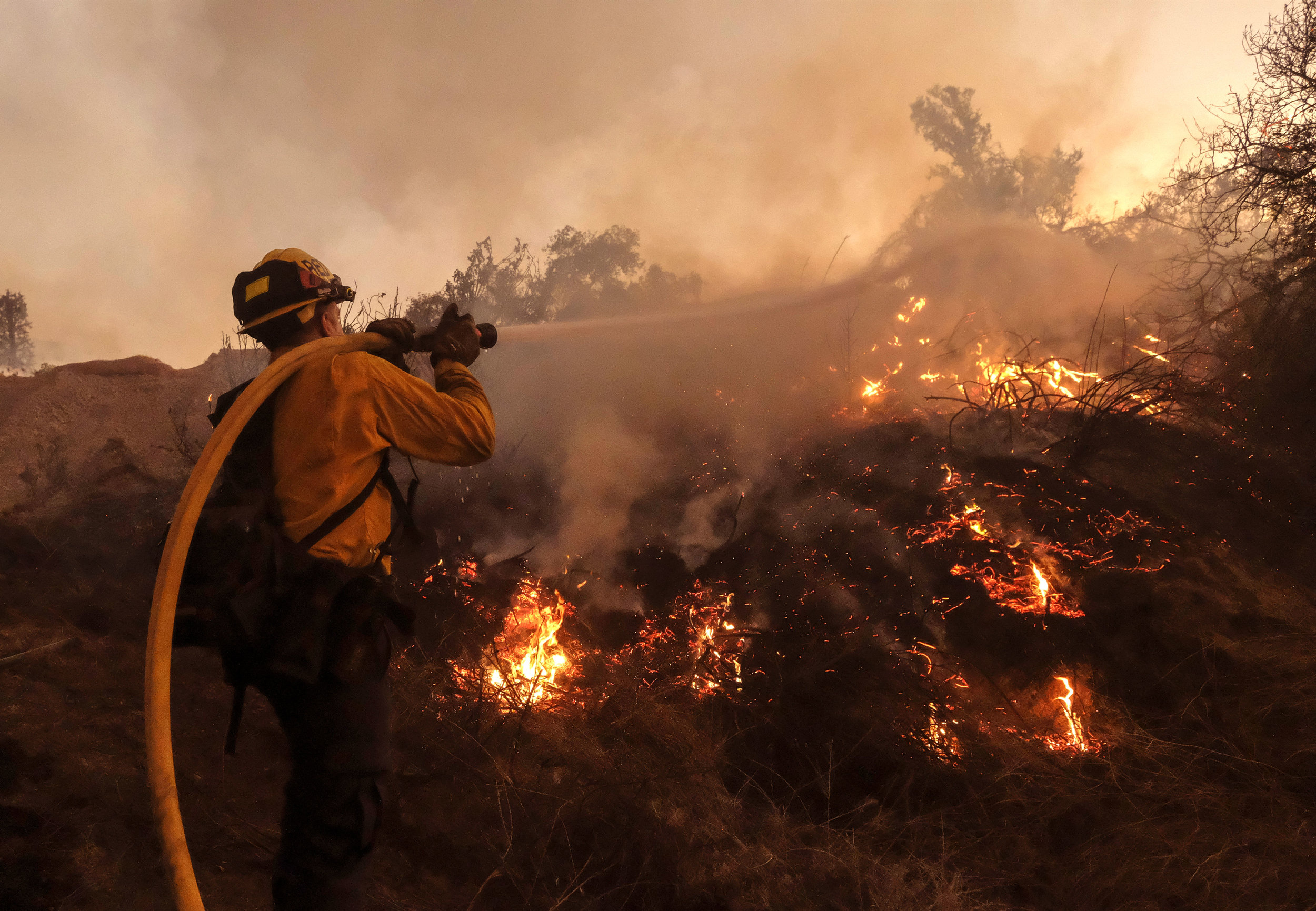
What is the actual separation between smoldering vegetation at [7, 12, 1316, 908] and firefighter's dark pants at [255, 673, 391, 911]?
103 cm

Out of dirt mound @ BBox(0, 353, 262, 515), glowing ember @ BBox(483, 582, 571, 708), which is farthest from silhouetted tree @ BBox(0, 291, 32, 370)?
glowing ember @ BBox(483, 582, 571, 708)

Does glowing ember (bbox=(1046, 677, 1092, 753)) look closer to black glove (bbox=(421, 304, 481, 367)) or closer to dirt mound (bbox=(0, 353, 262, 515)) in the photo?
black glove (bbox=(421, 304, 481, 367))

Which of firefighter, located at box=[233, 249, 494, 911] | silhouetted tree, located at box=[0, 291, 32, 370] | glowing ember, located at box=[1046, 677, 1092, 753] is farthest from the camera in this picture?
silhouetted tree, located at box=[0, 291, 32, 370]

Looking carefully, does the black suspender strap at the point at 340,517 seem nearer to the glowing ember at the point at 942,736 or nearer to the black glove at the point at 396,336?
the black glove at the point at 396,336

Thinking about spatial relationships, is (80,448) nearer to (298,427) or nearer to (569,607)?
(569,607)

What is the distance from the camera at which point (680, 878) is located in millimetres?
3088

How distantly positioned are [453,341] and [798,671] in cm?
313

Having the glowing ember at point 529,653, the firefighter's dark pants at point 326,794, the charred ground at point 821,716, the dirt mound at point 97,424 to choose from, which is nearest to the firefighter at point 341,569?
the firefighter's dark pants at point 326,794

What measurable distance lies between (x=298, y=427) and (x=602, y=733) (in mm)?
2743

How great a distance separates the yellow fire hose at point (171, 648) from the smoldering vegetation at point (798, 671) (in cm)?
109

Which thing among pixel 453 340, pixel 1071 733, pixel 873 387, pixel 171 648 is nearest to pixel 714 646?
pixel 1071 733

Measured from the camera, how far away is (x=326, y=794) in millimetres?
2131

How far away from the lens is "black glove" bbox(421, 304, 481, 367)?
8.95 feet

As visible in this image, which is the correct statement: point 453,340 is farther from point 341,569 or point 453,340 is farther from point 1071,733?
point 1071,733
